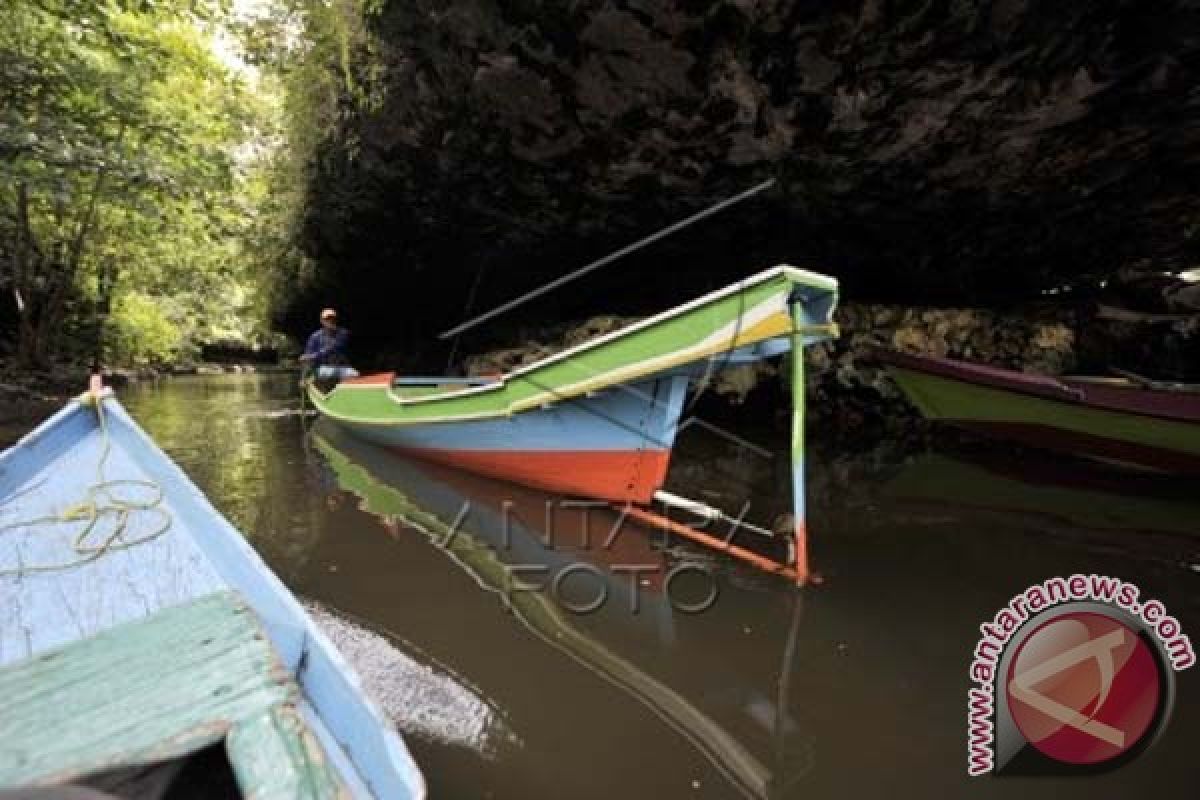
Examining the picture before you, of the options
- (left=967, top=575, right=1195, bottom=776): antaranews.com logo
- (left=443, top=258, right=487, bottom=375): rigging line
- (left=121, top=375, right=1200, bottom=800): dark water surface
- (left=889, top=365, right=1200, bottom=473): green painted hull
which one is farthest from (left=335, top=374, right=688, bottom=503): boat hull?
(left=443, top=258, right=487, bottom=375): rigging line

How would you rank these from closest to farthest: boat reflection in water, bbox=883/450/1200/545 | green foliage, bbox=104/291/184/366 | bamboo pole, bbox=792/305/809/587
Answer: bamboo pole, bbox=792/305/809/587 → boat reflection in water, bbox=883/450/1200/545 → green foliage, bbox=104/291/184/366

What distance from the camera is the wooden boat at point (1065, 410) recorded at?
549 centimetres

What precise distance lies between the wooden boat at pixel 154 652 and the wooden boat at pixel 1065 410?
668 cm

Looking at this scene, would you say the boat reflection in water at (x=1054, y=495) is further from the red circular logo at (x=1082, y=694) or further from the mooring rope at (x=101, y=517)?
the mooring rope at (x=101, y=517)

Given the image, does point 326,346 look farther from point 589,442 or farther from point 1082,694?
point 1082,694

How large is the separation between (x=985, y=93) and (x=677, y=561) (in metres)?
4.50

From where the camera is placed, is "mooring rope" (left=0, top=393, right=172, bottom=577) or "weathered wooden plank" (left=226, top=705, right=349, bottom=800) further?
"mooring rope" (left=0, top=393, right=172, bottom=577)

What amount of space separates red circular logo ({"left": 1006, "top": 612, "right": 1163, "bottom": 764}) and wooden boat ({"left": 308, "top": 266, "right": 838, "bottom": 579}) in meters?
1.21

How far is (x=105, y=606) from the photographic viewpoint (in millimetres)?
2098

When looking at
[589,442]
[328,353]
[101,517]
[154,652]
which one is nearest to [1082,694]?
[154,652]

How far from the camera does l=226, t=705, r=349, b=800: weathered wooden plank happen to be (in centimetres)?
119

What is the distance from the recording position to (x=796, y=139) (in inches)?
231

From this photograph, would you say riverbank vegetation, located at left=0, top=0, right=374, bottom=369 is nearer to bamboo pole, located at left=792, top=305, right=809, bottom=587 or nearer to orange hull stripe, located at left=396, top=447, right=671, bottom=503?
orange hull stripe, located at left=396, top=447, right=671, bottom=503

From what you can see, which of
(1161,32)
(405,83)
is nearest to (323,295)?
(405,83)
